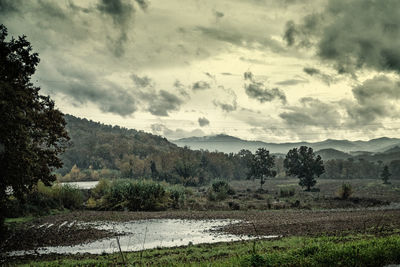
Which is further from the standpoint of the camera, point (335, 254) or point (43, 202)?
point (43, 202)

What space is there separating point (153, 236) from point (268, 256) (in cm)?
1411

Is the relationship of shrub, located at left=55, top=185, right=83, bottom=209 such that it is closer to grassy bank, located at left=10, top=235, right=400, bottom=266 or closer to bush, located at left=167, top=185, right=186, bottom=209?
bush, located at left=167, top=185, right=186, bottom=209

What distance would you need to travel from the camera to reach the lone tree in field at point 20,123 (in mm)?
17438

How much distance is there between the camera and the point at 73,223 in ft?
99.1

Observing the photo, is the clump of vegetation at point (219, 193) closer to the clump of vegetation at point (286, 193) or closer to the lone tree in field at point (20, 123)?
the clump of vegetation at point (286, 193)

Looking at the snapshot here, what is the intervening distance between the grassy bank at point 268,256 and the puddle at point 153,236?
4.63ft

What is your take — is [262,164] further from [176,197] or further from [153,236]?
[153,236]

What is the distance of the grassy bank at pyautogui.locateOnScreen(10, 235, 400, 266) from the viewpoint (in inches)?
487

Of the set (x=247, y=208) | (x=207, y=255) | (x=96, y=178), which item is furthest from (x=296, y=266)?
(x=96, y=178)

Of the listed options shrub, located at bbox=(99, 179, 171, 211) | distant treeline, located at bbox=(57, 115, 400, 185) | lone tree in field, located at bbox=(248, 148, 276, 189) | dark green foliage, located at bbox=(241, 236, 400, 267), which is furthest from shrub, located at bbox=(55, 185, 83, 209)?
lone tree in field, located at bbox=(248, 148, 276, 189)

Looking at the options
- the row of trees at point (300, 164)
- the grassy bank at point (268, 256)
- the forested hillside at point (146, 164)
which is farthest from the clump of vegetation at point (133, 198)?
the row of trees at point (300, 164)

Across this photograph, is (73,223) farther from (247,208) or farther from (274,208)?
(274,208)

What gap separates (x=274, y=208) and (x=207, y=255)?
32.7 meters

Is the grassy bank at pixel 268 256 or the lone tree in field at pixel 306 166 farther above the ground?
the lone tree in field at pixel 306 166
